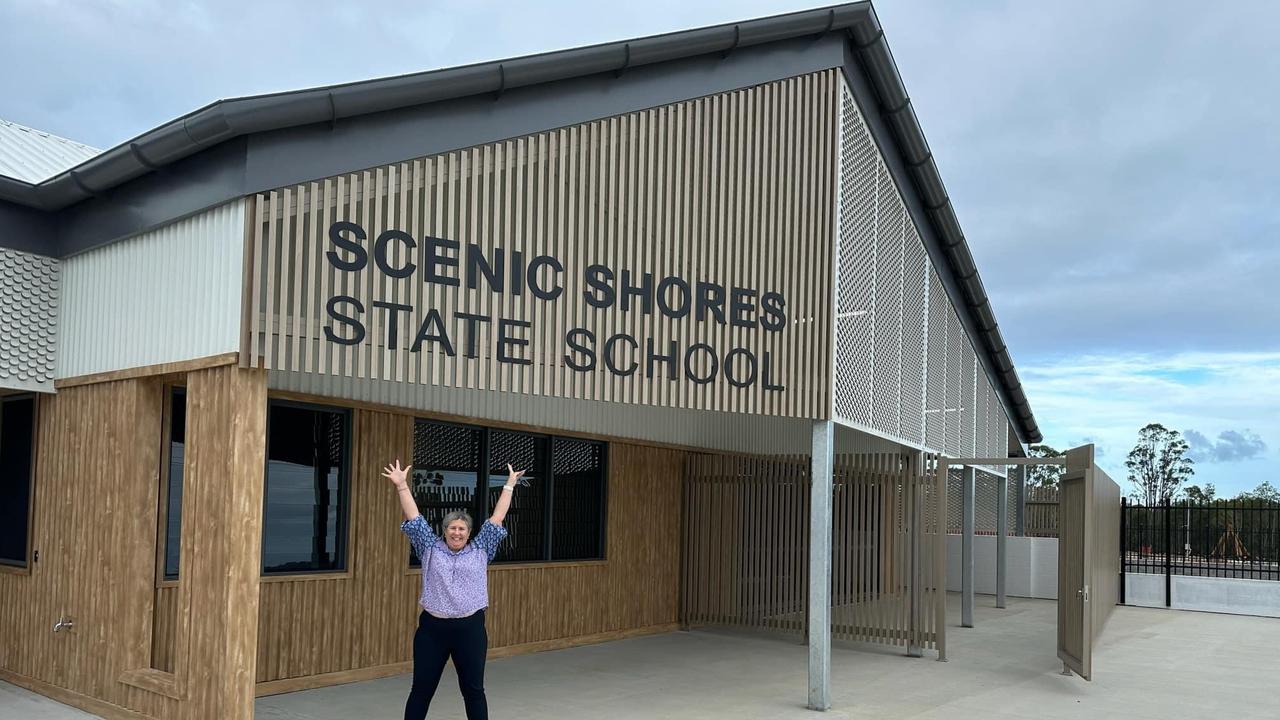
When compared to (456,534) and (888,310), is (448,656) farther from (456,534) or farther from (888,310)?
(888,310)

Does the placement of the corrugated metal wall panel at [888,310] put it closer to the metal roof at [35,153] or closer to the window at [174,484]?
the window at [174,484]

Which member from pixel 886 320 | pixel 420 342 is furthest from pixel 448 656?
pixel 886 320

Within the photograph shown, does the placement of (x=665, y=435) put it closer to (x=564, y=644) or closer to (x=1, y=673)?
(x=564, y=644)

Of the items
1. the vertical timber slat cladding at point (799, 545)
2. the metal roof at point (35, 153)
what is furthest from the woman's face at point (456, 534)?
the vertical timber slat cladding at point (799, 545)

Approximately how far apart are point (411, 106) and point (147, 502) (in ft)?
11.1

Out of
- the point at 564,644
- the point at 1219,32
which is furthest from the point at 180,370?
the point at 1219,32

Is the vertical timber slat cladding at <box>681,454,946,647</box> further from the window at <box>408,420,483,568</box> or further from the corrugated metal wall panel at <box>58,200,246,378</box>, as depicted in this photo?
the corrugated metal wall panel at <box>58,200,246,378</box>

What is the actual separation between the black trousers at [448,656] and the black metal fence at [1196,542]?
683 inches

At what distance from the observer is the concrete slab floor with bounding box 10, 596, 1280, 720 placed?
870 centimetres

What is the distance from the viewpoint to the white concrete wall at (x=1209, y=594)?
19141 mm

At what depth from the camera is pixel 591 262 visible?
7918 millimetres

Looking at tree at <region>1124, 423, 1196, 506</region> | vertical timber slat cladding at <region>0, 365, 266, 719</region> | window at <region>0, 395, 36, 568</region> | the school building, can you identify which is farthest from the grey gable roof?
tree at <region>1124, 423, 1196, 506</region>

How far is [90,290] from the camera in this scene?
795 centimetres

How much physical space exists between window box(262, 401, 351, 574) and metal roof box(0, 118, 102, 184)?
2.90 meters
